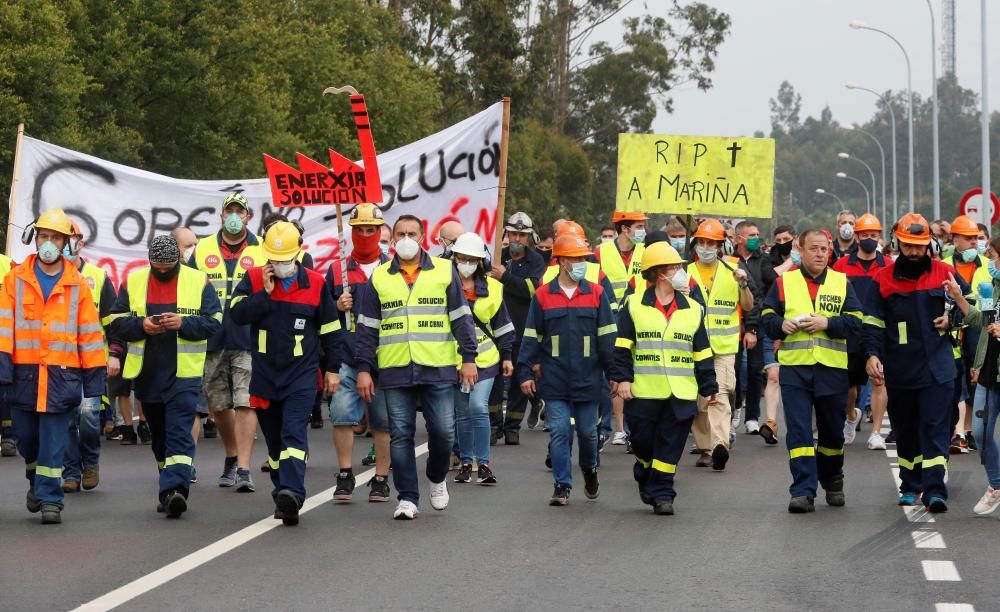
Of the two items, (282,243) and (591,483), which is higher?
(282,243)

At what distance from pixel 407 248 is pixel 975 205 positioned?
75.8 feet

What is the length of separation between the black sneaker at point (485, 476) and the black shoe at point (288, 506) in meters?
2.46

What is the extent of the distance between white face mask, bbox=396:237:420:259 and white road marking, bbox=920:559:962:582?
359 cm

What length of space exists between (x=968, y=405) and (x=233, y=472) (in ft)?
22.8

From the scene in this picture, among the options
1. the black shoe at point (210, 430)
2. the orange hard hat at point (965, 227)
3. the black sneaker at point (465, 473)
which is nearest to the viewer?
the black sneaker at point (465, 473)

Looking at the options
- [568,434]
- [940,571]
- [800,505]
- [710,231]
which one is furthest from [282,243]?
[710,231]

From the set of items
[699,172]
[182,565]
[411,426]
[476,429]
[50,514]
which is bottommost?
[182,565]

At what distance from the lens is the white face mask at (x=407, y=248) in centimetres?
1096

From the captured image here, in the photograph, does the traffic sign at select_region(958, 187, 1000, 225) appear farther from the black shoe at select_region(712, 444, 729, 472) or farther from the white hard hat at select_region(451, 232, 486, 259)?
the white hard hat at select_region(451, 232, 486, 259)

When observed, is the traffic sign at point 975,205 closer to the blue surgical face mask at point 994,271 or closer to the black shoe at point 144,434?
the black shoe at point 144,434

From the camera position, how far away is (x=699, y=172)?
18.4 meters

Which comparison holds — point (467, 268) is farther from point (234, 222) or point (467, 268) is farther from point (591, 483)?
point (234, 222)

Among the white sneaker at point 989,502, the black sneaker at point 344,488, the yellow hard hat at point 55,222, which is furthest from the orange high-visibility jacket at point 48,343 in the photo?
the white sneaker at point 989,502

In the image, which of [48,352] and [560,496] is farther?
[560,496]
